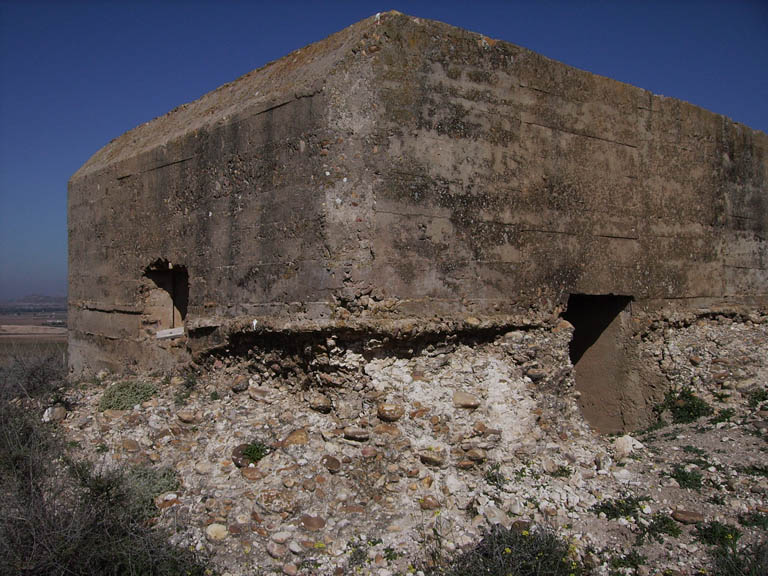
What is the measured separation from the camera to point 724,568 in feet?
13.2

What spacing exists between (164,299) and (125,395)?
1595 mm

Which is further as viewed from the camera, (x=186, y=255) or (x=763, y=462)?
(x=186, y=255)

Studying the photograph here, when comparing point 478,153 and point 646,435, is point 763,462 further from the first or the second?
point 478,153

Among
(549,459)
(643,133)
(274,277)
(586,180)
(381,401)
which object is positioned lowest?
(549,459)

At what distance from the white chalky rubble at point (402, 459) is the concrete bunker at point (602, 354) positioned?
0.93 m

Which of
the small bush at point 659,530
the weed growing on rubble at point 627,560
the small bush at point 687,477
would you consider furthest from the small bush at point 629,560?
the small bush at point 687,477

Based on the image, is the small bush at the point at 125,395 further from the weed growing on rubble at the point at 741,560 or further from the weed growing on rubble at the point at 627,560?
the weed growing on rubble at the point at 741,560

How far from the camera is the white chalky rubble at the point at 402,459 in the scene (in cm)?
431

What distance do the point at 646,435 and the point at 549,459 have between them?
1712 millimetres

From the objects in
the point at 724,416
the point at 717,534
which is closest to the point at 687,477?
the point at 717,534

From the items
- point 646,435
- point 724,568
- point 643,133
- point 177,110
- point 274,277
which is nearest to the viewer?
point 724,568

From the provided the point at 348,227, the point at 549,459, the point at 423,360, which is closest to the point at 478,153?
the point at 348,227

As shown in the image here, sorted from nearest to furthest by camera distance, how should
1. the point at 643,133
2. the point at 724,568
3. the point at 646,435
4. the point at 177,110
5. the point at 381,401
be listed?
the point at 724,568 < the point at 381,401 < the point at 646,435 < the point at 643,133 < the point at 177,110

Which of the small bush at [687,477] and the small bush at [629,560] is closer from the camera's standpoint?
the small bush at [629,560]
